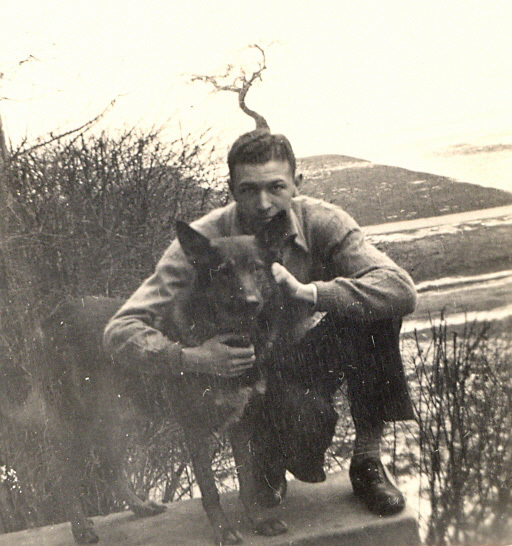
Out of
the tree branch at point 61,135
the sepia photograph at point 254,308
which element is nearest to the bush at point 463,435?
the sepia photograph at point 254,308

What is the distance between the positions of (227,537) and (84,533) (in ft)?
2.34

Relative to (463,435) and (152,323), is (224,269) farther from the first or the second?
(463,435)

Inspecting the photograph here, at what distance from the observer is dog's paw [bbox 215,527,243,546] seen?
3574 mm

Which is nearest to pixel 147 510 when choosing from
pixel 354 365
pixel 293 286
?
pixel 354 365

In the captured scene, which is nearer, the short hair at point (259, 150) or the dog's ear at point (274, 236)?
the dog's ear at point (274, 236)

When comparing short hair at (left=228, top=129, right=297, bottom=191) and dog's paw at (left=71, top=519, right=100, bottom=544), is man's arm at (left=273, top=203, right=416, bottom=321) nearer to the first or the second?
short hair at (left=228, top=129, right=297, bottom=191)

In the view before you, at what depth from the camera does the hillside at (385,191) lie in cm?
367

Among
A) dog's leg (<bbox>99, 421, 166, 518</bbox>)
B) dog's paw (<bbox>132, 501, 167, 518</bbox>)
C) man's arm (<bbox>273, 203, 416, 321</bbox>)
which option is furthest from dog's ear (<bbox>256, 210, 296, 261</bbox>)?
dog's paw (<bbox>132, 501, 167, 518</bbox>)

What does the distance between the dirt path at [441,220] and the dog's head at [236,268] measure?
57 centimetres

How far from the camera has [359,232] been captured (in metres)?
3.57

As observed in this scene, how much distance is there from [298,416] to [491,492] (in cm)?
114

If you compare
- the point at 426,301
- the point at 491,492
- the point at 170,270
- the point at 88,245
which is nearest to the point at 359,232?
the point at 426,301

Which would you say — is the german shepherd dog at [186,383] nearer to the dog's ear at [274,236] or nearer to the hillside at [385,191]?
the dog's ear at [274,236]

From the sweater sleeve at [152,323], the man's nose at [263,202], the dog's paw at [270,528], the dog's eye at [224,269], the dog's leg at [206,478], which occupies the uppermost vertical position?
the man's nose at [263,202]
